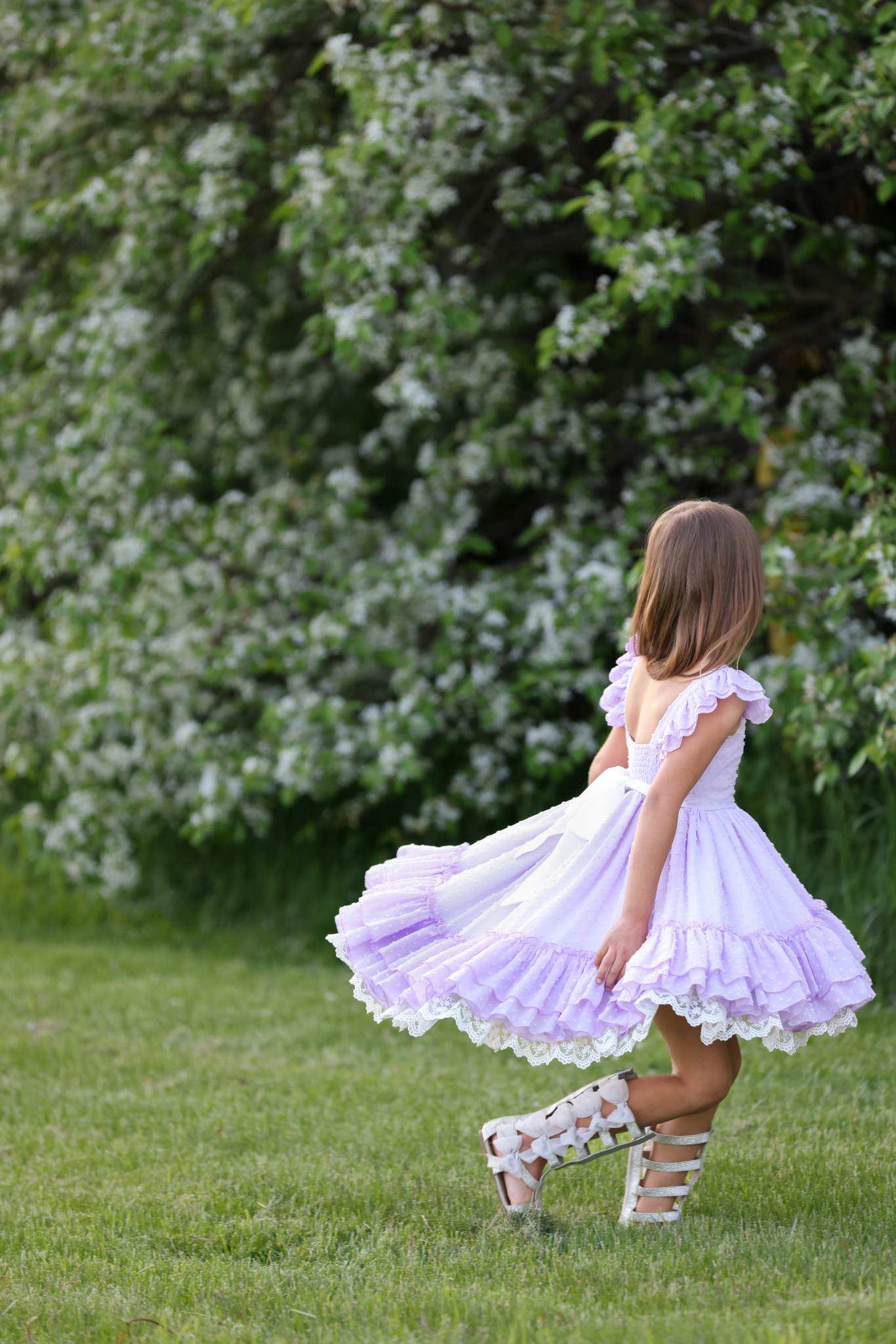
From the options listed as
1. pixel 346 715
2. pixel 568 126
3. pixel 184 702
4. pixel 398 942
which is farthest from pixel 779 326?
pixel 398 942

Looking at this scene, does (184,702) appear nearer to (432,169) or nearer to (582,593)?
(582,593)

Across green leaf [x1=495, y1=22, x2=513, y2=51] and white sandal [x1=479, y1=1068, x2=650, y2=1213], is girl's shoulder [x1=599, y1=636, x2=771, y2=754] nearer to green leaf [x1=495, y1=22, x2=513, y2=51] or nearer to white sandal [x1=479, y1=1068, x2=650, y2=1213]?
white sandal [x1=479, y1=1068, x2=650, y2=1213]

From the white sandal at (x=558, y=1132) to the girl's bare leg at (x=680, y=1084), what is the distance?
0.01 metres

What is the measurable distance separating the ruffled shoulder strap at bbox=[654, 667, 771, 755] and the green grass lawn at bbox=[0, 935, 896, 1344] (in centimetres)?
91

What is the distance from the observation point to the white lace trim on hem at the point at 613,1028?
255 cm

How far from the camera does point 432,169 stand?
504 centimetres

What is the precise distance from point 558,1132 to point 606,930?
1.36 feet

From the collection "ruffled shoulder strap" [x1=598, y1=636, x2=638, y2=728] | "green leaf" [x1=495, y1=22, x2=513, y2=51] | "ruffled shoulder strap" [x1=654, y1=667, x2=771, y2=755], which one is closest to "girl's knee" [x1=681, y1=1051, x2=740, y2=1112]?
"ruffled shoulder strap" [x1=654, y1=667, x2=771, y2=755]

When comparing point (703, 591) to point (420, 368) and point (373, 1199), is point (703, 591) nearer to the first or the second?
point (373, 1199)

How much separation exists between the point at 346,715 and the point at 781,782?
5.24 feet

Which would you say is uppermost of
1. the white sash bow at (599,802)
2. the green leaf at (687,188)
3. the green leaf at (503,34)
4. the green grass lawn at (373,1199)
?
the green leaf at (503,34)

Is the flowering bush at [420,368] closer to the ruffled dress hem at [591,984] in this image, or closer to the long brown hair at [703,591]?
the long brown hair at [703,591]

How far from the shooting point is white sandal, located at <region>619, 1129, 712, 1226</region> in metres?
2.87

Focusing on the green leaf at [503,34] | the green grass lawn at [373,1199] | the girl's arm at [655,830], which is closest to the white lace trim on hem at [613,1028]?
the girl's arm at [655,830]
